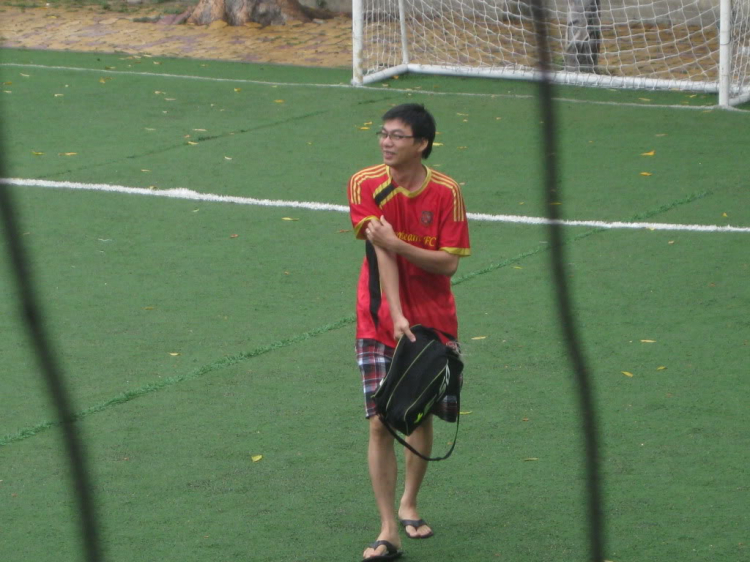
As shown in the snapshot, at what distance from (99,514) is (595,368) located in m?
2.70

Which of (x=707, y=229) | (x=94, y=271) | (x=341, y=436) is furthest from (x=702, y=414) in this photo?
(x=94, y=271)

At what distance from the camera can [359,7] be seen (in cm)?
1455

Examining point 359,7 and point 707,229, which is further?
point 359,7

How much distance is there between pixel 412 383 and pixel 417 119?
35.8 inches

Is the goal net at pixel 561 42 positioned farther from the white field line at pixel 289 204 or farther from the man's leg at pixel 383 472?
the man's leg at pixel 383 472

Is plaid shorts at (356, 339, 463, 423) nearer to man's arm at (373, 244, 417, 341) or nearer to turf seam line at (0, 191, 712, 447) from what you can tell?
man's arm at (373, 244, 417, 341)

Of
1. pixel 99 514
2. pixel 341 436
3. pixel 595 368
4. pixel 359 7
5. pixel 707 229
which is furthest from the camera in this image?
pixel 359 7

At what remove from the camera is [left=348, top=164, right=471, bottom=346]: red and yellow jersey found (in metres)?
4.16

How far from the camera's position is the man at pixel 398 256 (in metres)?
4.09

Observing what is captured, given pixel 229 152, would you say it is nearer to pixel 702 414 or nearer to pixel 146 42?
pixel 702 414

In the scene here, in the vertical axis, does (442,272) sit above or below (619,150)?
above

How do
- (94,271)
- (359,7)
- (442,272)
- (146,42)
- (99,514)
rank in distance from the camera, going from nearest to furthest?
(442,272), (99,514), (94,271), (359,7), (146,42)

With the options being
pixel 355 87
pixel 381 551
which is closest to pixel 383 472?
pixel 381 551

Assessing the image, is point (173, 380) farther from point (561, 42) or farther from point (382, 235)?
point (561, 42)
